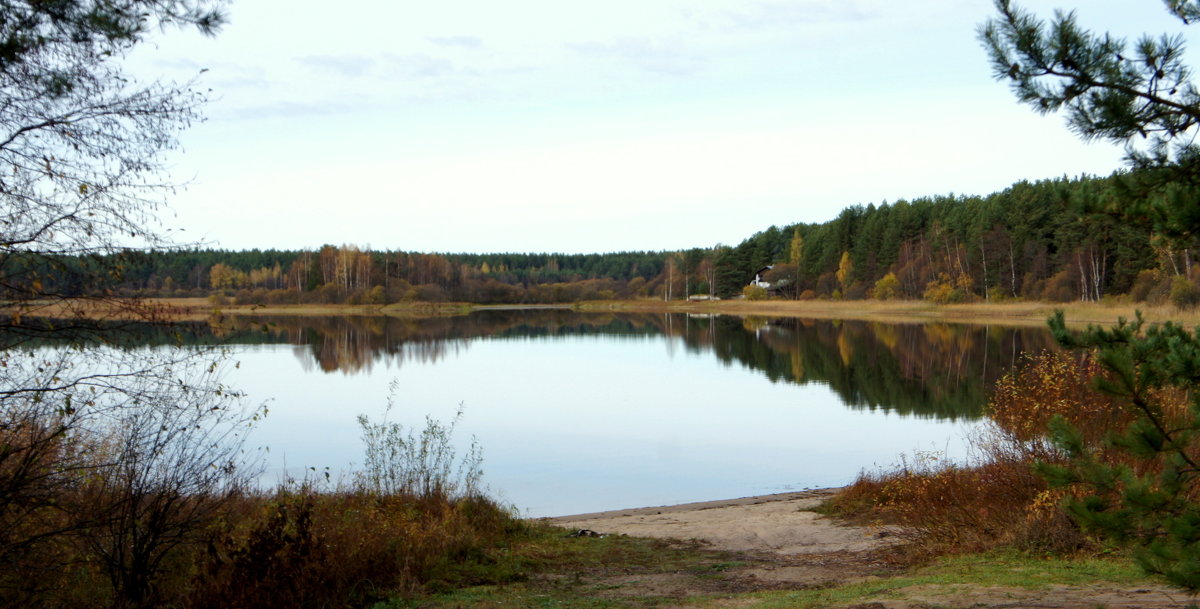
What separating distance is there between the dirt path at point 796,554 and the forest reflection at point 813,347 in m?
5.15

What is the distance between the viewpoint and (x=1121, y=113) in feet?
16.8

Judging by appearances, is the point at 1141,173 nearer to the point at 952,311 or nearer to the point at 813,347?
the point at 813,347

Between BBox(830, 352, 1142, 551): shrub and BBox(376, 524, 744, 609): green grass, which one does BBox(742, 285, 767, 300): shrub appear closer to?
BBox(830, 352, 1142, 551): shrub

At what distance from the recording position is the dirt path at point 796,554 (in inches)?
270

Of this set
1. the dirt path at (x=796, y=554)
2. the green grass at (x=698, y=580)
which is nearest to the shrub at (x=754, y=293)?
the dirt path at (x=796, y=554)

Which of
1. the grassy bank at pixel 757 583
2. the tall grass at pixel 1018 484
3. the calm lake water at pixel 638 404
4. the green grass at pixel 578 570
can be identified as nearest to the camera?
the grassy bank at pixel 757 583

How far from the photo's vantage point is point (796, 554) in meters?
10.4

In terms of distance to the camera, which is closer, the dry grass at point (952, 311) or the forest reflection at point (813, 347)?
the forest reflection at point (813, 347)

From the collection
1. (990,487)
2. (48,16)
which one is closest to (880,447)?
(990,487)

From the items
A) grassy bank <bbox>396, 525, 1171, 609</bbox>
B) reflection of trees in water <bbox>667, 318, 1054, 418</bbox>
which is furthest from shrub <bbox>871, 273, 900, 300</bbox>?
grassy bank <bbox>396, 525, 1171, 609</bbox>

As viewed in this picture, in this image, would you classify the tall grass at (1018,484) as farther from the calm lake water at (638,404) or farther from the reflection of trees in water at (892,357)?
the reflection of trees in water at (892,357)

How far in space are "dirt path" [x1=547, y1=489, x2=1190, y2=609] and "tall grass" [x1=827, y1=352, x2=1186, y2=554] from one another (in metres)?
0.62

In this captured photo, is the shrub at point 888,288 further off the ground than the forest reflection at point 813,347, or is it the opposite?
the shrub at point 888,288

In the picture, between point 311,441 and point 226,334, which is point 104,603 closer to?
point 226,334
